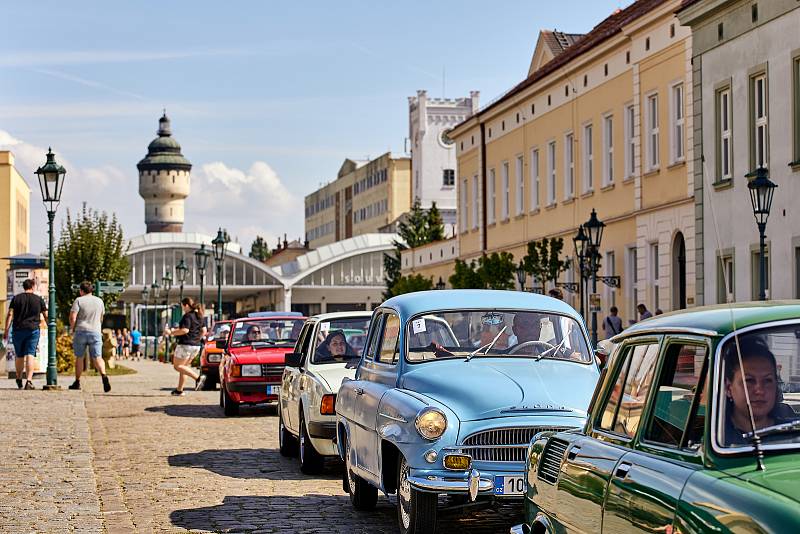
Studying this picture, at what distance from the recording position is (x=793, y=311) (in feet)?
17.1

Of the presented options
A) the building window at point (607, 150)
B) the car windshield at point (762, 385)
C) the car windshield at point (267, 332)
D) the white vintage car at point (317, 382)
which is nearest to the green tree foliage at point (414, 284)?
the building window at point (607, 150)

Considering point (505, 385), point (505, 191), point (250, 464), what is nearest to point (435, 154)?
point (505, 191)

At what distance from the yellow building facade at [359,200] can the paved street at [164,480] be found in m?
116

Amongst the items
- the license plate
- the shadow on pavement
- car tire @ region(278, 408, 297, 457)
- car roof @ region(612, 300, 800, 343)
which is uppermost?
car roof @ region(612, 300, 800, 343)

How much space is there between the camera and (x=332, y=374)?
14.1 metres

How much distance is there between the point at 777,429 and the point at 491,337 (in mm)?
5913

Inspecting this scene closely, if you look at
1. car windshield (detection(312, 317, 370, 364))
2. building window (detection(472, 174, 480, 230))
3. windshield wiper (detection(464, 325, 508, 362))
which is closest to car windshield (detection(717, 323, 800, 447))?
windshield wiper (detection(464, 325, 508, 362))

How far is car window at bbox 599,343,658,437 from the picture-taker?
5.80 metres

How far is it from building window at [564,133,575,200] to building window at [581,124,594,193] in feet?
4.10

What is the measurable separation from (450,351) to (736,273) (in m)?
21.7

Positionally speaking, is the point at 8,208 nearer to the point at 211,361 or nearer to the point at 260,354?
the point at 211,361

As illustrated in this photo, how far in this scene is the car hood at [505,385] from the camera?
9.44 m

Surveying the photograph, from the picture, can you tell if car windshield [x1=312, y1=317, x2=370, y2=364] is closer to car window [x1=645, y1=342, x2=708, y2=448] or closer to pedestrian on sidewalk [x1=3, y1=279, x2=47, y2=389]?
car window [x1=645, y1=342, x2=708, y2=448]

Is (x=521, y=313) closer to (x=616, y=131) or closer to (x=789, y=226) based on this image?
(x=789, y=226)
